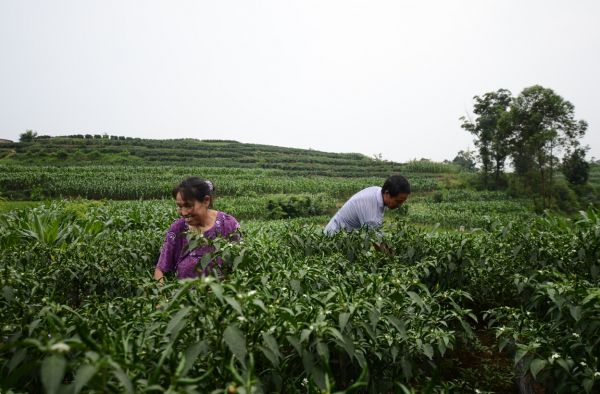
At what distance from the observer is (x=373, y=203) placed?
13.8 ft

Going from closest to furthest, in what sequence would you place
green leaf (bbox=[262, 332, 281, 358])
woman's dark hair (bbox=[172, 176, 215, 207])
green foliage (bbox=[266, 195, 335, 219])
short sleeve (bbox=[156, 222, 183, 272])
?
green leaf (bbox=[262, 332, 281, 358]) < woman's dark hair (bbox=[172, 176, 215, 207]) < short sleeve (bbox=[156, 222, 183, 272]) < green foliage (bbox=[266, 195, 335, 219])

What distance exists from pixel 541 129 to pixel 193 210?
26692 millimetres

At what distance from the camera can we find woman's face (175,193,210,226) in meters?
3.33

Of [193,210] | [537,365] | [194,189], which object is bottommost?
[537,365]

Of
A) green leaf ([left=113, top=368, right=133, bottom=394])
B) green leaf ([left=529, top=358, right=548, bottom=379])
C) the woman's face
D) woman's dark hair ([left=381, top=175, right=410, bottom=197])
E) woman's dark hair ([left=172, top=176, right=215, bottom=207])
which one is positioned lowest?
green leaf ([left=529, top=358, right=548, bottom=379])

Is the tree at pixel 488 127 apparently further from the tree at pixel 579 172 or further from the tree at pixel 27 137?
the tree at pixel 27 137

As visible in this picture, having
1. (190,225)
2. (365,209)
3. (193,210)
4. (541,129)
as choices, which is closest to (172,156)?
(541,129)

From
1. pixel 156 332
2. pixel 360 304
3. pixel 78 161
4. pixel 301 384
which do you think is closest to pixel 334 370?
pixel 301 384

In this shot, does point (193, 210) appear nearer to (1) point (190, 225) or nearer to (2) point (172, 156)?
(1) point (190, 225)

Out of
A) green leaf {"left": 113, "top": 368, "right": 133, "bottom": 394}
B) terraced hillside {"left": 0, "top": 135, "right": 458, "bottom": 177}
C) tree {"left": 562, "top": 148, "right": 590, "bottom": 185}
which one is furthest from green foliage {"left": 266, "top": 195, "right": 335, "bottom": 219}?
tree {"left": 562, "top": 148, "right": 590, "bottom": 185}

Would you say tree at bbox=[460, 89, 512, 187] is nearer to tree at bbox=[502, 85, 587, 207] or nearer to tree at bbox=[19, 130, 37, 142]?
tree at bbox=[502, 85, 587, 207]

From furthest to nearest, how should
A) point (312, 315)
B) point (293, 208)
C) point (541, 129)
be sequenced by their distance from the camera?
point (541, 129) < point (293, 208) < point (312, 315)

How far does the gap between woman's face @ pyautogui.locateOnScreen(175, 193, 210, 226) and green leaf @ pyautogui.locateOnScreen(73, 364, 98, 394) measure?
245 cm

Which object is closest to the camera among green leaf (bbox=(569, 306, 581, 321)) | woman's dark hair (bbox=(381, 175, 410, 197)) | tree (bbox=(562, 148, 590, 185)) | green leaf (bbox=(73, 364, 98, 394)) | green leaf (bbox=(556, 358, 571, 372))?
green leaf (bbox=(73, 364, 98, 394))
